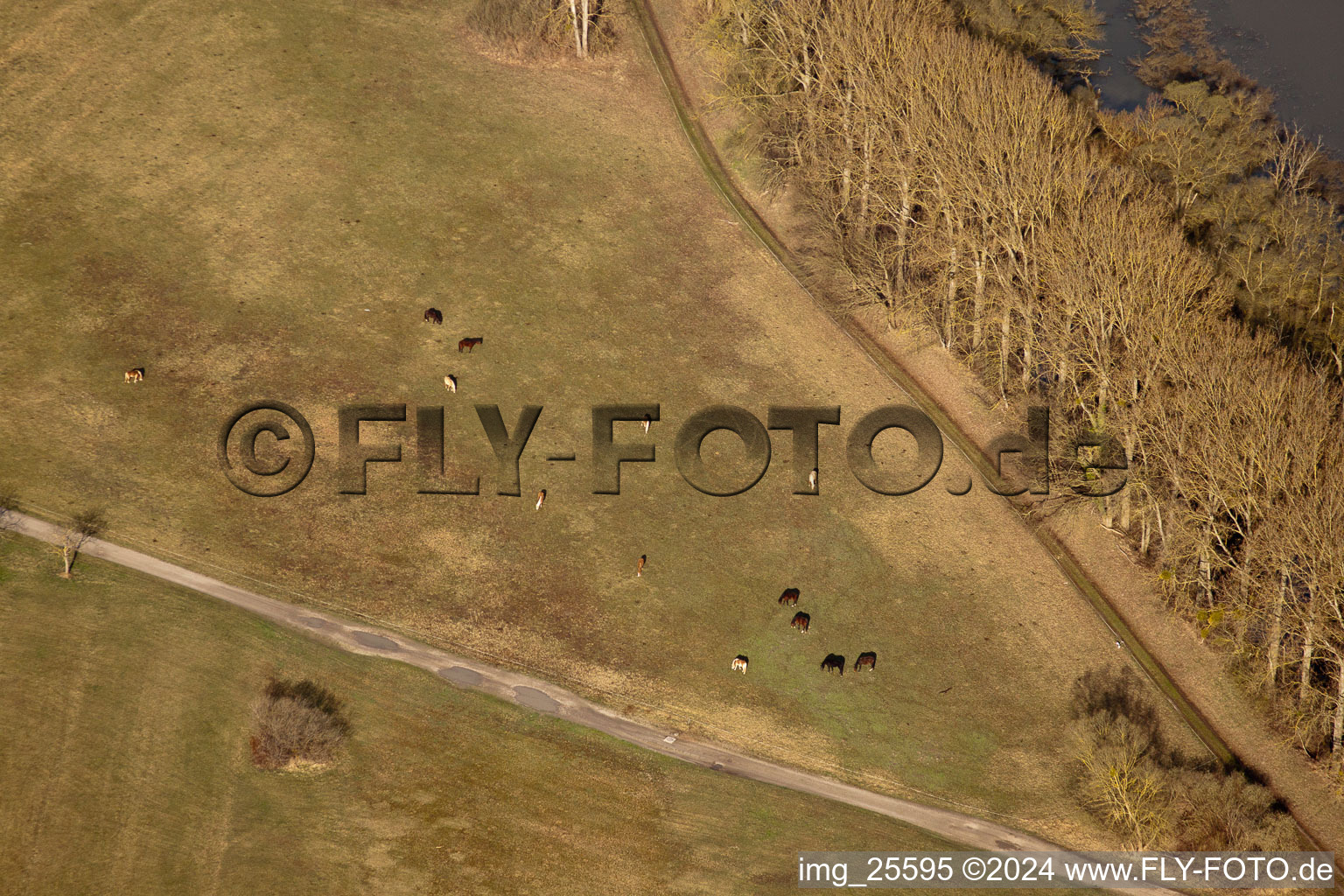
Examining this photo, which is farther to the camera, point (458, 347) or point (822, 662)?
point (458, 347)

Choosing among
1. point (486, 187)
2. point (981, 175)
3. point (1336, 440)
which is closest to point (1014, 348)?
point (981, 175)

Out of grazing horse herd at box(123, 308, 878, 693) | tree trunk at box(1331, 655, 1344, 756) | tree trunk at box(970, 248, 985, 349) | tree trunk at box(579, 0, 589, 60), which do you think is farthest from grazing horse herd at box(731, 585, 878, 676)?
tree trunk at box(579, 0, 589, 60)

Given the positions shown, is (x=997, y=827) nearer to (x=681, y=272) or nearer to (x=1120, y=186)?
(x=1120, y=186)

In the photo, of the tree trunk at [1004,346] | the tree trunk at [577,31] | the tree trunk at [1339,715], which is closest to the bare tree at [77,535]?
the tree trunk at [1004,346]

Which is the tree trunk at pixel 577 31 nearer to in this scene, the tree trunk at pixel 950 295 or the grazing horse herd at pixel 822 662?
the tree trunk at pixel 950 295

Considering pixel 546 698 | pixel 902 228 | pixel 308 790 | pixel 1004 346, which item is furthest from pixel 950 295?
pixel 308 790

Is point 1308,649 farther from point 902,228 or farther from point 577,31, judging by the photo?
point 577,31
